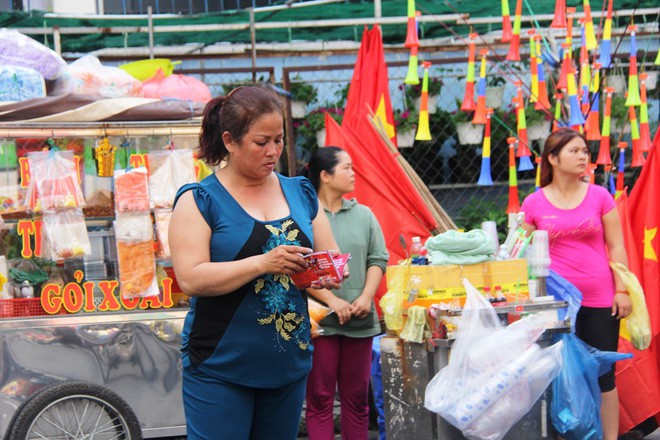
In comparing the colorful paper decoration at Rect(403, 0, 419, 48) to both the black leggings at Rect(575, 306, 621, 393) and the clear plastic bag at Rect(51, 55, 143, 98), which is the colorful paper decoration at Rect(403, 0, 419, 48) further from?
the black leggings at Rect(575, 306, 621, 393)

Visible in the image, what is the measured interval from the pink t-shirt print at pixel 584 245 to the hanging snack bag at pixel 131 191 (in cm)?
208

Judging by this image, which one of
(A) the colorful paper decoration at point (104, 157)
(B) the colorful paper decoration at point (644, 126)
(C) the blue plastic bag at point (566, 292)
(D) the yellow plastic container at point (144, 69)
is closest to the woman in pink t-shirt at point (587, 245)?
(C) the blue plastic bag at point (566, 292)

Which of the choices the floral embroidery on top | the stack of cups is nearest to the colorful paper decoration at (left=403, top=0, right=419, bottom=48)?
the stack of cups

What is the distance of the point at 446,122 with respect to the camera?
7.91m

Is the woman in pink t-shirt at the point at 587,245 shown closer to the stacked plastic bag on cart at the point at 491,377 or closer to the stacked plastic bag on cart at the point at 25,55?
the stacked plastic bag on cart at the point at 491,377

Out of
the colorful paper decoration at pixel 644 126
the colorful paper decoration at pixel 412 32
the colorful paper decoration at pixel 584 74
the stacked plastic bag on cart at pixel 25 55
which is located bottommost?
the colorful paper decoration at pixel 644 126

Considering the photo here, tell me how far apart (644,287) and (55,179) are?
3318 millimetres

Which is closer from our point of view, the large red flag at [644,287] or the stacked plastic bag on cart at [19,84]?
the stacked plastic bag on cart at [19,84]

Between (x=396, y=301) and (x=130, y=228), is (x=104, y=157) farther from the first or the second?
(x=396, y=301)

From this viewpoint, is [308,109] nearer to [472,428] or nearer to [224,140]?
[472,428]

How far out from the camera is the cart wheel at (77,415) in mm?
4477

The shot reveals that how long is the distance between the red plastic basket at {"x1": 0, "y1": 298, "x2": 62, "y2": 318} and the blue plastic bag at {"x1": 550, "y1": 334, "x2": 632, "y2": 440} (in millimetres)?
2586

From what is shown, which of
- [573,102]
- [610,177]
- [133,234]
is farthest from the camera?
[610,177]

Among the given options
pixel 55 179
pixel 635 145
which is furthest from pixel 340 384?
pixel 635 145
